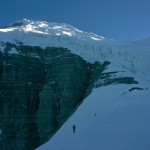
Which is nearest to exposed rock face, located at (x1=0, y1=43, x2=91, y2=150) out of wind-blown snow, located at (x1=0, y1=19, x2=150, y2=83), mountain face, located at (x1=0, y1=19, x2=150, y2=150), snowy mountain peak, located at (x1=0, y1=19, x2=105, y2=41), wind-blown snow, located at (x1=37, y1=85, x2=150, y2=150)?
mountain face, located at (x1=0, y1=19, x2=150, y2=150)

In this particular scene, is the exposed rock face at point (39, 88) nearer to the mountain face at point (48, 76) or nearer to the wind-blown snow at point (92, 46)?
the mountain face at point (48, 76)

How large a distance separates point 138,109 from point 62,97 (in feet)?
105

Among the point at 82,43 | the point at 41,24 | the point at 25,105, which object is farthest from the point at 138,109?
the point at 41,24

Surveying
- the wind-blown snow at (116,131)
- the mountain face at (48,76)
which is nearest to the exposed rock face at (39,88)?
the mountain face at (48,76)

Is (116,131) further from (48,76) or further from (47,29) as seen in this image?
(47,29)

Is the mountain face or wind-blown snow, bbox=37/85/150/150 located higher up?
the mountain face

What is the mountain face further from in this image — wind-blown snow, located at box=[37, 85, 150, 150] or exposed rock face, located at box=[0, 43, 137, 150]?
wind-blown snow, located at box=[37, 85, 150, 150]

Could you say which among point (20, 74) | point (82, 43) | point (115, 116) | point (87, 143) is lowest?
point (87, 143)

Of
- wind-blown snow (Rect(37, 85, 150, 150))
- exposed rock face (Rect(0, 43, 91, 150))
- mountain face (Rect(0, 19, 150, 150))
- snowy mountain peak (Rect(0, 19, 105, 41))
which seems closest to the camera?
wind-blown snow (Rect(37, 85, 150, 150))

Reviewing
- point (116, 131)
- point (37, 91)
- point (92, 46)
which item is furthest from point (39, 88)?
point (116, 131)

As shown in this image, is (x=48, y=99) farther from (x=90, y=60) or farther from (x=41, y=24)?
(x=41, y=24)

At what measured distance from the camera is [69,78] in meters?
72.6

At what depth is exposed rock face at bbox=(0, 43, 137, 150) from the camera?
6700 centimetres

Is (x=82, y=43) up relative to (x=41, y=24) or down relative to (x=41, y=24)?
down
